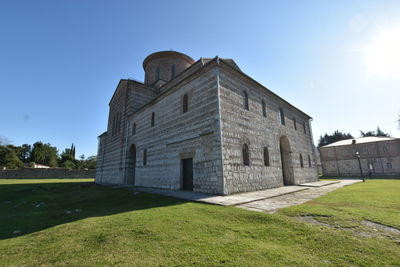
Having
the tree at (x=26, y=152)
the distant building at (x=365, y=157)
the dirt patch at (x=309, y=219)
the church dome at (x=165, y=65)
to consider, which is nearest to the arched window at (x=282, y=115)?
the dirt patch at (x=309, y=219)

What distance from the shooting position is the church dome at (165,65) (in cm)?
1958

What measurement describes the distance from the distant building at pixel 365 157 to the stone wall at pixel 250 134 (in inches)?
1022

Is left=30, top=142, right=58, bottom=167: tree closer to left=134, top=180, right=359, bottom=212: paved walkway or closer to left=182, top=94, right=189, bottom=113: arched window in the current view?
left=182, top=94, right=189, bottom=113: arched window

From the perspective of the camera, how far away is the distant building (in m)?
28.8

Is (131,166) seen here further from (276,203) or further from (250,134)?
(276,203)

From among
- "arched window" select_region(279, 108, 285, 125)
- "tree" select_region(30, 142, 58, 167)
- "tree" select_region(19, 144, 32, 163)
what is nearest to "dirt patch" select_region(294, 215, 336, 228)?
"arched window" select_region(279, 108, 285, 125)

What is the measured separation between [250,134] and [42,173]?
40382 mm

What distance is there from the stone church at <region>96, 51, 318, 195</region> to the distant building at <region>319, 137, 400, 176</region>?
22601 mm

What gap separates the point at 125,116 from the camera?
1728cm

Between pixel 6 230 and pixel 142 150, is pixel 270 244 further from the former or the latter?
pixel 142 150

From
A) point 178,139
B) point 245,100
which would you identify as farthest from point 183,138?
point 245,100

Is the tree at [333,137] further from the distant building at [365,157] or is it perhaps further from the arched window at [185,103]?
the arched window at [185,103]

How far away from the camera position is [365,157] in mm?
31297

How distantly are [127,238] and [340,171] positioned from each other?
41.6m
